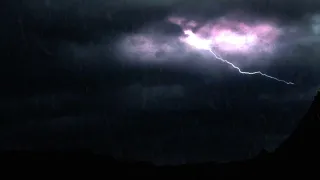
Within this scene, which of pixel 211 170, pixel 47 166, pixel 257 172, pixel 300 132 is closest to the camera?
pixel 300 132

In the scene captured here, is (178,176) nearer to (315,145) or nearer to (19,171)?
(19,171)

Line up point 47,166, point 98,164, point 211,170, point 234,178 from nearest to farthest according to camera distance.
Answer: point 234,178 < point 211,170 < point 47,166 < point 98,164

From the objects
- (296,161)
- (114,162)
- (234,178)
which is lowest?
(114,162)

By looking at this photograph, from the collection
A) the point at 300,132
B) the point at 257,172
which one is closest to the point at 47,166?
the point at 257,172

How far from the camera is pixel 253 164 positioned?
4296 inches

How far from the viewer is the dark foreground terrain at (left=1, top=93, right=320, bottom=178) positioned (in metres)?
73.2

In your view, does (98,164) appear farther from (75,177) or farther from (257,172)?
(257,172)

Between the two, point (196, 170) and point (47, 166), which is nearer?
point (196, 170)

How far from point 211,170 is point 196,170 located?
6244 millimetres

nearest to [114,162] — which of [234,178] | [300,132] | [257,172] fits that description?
[234,178]

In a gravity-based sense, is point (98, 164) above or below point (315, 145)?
below

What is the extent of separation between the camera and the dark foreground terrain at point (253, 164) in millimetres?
73250

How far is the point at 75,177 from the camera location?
540 feet

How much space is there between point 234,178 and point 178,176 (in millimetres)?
48820
